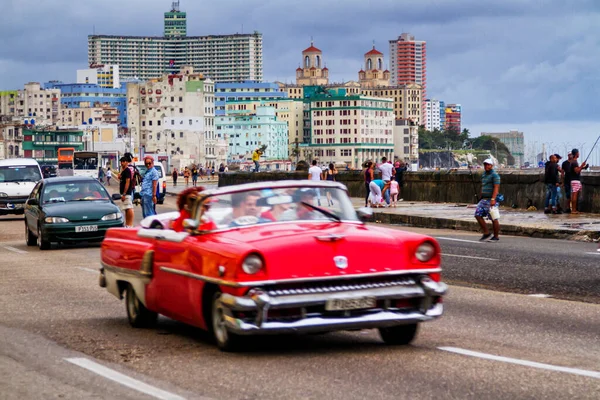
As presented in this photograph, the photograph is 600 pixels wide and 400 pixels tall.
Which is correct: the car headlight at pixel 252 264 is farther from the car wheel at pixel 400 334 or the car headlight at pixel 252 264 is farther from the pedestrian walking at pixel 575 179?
the pedestrian walking at pixel 575 179

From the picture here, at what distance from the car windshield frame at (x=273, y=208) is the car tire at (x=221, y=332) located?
0.76 meters

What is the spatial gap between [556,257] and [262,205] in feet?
37.0

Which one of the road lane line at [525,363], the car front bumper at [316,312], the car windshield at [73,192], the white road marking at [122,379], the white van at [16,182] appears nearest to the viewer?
the white road marking at [122,379]

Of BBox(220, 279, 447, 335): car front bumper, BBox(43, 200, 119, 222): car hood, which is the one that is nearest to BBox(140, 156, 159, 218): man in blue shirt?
BBox(43, 200, 119, 222): car hood

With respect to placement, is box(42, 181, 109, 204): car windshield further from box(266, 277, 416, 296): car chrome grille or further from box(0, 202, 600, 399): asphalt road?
box(266, 277, 416, 296): car chrome grille

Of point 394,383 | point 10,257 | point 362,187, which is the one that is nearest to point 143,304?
point 394,383

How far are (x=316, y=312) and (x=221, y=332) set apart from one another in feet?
2.81

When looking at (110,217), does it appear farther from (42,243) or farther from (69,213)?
(42,243)

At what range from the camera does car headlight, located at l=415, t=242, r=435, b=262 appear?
9373 mm

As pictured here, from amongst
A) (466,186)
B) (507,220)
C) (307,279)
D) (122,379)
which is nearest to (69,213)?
(507,220)

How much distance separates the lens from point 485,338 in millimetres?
10336

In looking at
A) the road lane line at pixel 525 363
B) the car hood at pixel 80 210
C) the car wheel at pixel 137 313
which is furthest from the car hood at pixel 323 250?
the car hood at pixel 80 210

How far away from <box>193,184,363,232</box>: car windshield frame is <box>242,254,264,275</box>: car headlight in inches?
39.7

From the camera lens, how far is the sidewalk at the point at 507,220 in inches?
1076
